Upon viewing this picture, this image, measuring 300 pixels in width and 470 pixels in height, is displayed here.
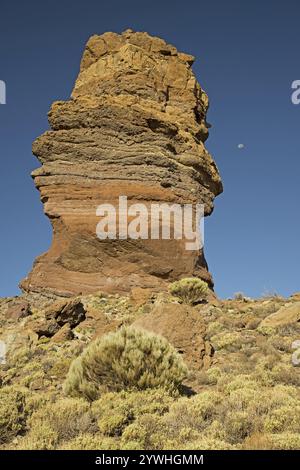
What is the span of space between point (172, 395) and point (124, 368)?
1.22 metres

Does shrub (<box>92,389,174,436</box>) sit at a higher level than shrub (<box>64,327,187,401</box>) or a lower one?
lower

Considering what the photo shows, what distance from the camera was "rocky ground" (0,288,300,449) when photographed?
698cm

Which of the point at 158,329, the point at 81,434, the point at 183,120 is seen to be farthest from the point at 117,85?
the point at 81,434

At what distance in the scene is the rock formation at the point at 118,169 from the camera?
955 inches

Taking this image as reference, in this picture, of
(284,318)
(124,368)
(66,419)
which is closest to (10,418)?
(66,419)

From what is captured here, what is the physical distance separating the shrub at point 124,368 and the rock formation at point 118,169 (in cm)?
1340

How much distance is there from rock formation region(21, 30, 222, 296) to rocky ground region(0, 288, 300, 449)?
360 centimetres

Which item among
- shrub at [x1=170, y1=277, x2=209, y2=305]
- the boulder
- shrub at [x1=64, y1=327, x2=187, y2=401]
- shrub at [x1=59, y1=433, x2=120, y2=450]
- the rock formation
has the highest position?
the rock formation

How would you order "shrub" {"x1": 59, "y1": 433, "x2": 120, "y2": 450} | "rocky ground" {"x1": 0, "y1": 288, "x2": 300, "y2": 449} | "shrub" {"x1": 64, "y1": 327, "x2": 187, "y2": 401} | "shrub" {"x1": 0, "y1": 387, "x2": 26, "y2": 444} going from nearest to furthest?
1. "shrub" {"x1": 59, "y1": 433, "x2": 120, "y2": 450}
2. "rocky ground" {"x1": 0, "y1": 288, "x2": 300, "y2": 449}
3. "shrub" {"x1": 0, "y1": 387, "x2": 26, "y2": 444}
4. "shrub" {"x1": 64, "y1": 327, "x2": 187, "y2": 401}

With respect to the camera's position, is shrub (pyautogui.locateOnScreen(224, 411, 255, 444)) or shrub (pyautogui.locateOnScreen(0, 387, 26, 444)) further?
shrub (pyautogui.locateOnScreen(0, 387, 26, 444))

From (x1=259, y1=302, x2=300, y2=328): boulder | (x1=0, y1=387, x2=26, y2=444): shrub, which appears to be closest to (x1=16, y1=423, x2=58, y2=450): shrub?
(x1=0, y1=387, x2=26, y2=444): shrub

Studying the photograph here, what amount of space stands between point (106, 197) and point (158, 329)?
13.2 metres

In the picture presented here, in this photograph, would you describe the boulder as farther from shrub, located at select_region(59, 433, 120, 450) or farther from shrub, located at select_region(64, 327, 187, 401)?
shrub, located at select_region(59, 433, 120, 450)

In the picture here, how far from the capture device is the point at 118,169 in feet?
84.9
